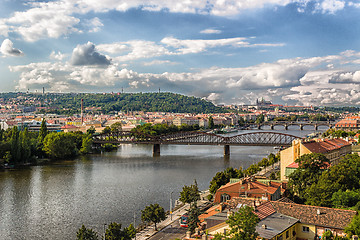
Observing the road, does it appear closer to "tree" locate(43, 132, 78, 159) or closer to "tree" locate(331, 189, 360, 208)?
"tree" locate(331, 189, 360, 208)

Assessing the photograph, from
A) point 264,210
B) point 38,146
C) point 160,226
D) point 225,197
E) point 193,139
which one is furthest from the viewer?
point 193,139

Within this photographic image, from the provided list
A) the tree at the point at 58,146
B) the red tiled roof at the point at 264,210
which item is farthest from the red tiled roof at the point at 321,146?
the tree at the point at 58,146

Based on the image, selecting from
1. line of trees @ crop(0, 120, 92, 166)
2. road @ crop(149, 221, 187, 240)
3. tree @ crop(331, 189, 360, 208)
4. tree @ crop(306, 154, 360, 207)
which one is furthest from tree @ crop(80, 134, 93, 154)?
tree @ crop(331, 189, 360, 208)

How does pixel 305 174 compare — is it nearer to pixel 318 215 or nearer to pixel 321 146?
pixel 318 215

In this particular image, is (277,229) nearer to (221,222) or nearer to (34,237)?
(221,222)

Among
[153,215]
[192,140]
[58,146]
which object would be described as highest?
[58,146]

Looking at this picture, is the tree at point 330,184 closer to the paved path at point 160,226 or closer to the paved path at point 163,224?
the paved path at point 163,224

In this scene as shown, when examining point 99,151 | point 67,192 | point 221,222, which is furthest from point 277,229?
point 99,151

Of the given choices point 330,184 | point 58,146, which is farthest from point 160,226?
point 58,146
